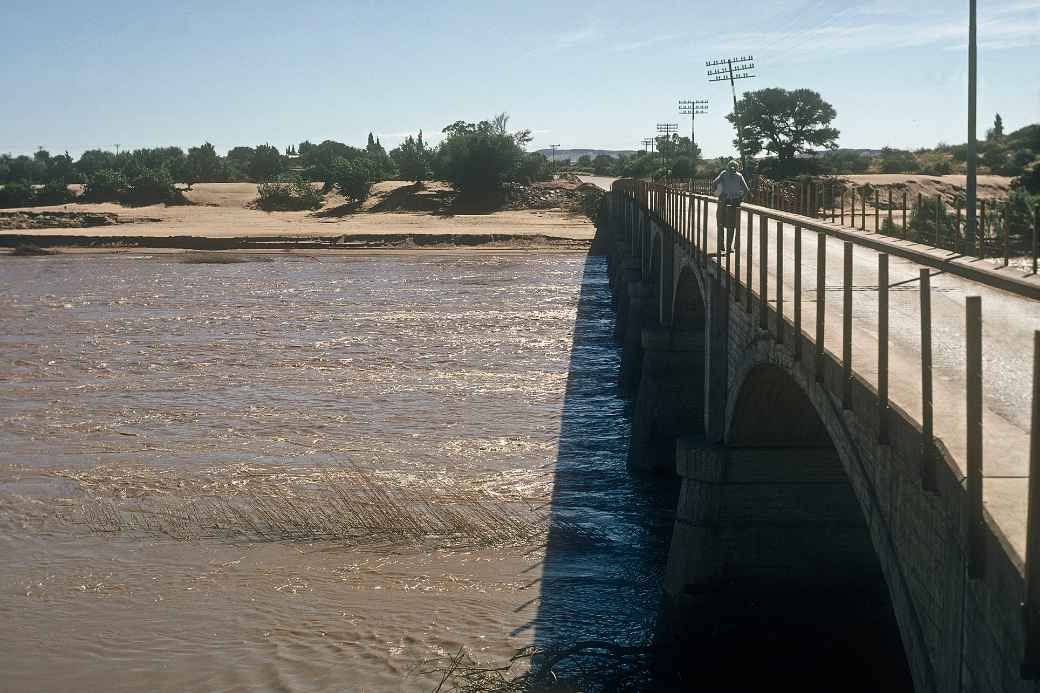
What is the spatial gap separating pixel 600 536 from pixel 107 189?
99.1 metres

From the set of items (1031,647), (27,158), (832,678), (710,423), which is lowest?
(832,678)

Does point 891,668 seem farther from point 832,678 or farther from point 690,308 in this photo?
point 690,308

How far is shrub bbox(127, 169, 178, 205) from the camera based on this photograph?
4301 inches

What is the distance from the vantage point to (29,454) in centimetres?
2619

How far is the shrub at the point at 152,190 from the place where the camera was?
10925 centimetres

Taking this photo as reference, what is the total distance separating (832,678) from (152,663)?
8.30 metres

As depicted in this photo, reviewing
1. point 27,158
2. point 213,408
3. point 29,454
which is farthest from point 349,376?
point 27,158

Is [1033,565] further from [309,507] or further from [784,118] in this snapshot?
[784,118]

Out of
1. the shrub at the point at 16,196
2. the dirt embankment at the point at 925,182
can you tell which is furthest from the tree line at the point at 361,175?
the dirt embankment at the point at 925,182

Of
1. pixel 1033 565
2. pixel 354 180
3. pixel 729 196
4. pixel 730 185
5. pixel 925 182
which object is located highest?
pixel 354 180

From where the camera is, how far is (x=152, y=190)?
109875 mm

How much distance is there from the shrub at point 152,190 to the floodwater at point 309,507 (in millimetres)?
66338

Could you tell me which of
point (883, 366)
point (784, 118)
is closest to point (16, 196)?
point (784, 118)

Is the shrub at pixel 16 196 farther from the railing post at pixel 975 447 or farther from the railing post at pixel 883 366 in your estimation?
the railing post at pixel 975 447
